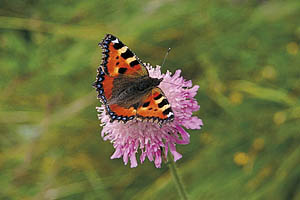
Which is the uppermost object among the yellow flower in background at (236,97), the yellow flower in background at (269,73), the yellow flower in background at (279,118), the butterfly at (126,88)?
the yellow flower in background at (269,73)

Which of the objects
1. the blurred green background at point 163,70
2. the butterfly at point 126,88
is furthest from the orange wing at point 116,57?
the blurred green background at point 163,70

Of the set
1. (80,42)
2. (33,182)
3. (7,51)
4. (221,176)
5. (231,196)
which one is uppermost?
(7,51)

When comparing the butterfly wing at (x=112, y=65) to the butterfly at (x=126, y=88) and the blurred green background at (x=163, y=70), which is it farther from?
the blurred green background at (x=163, y=70)

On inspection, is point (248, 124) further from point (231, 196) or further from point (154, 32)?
point (154, 32)

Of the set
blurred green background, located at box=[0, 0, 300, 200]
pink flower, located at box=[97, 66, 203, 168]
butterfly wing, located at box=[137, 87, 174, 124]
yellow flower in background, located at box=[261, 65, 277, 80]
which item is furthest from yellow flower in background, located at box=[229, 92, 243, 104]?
butterfly wing, located at box=[137, 87, 174, 124]

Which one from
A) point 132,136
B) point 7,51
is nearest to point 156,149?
point 132,136
